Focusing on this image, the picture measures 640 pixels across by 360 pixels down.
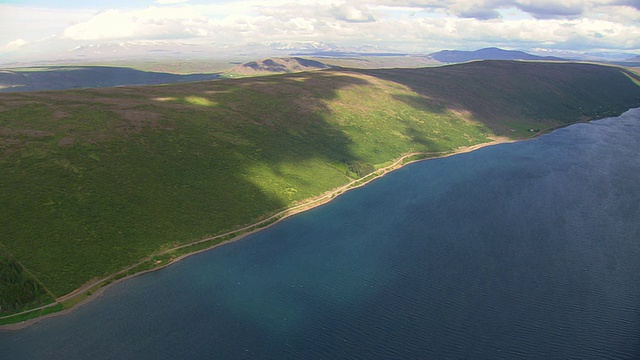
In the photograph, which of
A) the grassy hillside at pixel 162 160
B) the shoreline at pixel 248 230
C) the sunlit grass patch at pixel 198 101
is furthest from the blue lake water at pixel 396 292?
the sunlit grass patch at pixel 198 101

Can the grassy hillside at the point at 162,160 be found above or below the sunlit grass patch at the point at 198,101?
below

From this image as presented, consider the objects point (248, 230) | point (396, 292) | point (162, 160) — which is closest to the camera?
point (396, 292)

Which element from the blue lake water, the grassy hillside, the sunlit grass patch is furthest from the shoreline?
the sunlit grass patch

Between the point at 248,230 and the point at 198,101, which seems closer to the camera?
the point at 248,230

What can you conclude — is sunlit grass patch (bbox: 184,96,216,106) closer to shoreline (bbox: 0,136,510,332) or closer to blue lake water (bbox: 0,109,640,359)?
shoreline (bbox: 0,136,510,332)

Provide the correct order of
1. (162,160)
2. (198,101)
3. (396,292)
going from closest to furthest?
1. (396,292)
2. (162,160)
3. (198,101)

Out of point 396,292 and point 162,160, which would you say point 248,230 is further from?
point 396,292

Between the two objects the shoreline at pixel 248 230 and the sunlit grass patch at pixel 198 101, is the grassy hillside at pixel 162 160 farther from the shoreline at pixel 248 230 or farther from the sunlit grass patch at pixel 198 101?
the shoreline at pixel 248 230

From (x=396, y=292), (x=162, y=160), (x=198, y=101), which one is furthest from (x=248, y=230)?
(x=198, y=101)

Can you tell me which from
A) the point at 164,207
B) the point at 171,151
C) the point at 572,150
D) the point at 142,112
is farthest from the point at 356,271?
the point at 572,150
